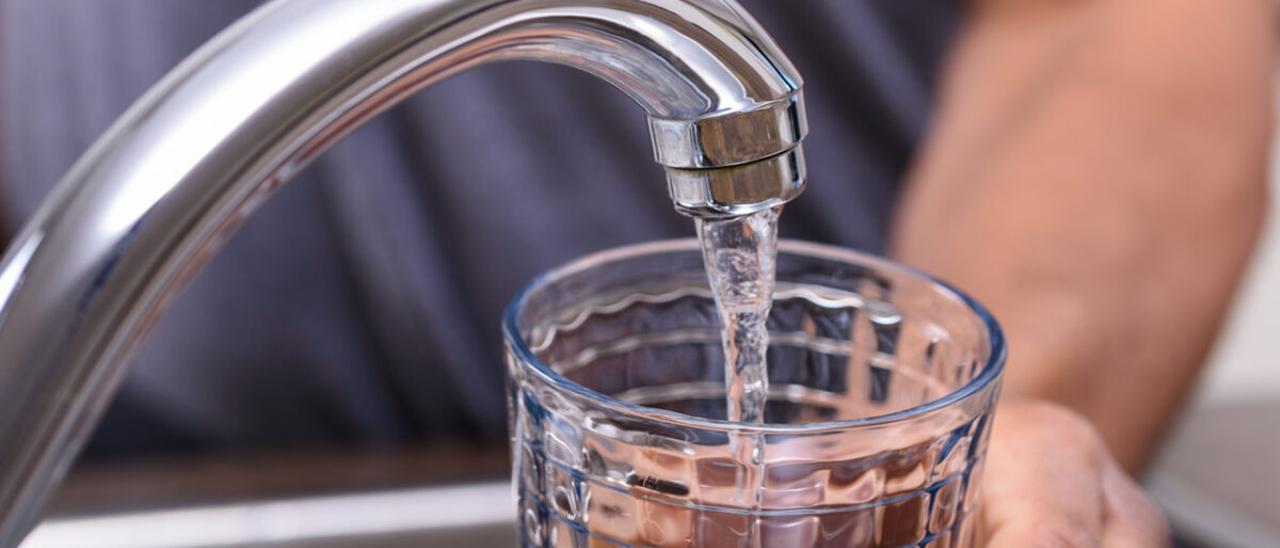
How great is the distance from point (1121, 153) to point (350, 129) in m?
0.45

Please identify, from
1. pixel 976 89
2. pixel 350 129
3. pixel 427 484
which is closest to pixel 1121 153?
pixel 976 89

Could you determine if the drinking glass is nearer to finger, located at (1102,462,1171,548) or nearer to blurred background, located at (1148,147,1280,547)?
finger, located at (1102,462,1171,548)

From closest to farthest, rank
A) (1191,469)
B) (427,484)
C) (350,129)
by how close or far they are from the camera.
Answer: (350,129) → (427,484) → (1191,469)

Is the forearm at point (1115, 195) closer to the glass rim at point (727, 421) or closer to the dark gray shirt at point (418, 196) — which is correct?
the dark gray shirt at point (418, 196)

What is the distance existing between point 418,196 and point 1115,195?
1.00ft

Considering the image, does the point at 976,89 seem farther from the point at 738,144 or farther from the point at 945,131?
the point at 738,144

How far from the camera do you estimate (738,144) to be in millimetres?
191

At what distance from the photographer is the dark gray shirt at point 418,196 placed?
0.57 metres

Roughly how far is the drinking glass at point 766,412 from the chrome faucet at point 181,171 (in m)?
0.07

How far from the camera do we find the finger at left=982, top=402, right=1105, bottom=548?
273mm

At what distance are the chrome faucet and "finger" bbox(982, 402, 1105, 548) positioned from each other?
0.49ft

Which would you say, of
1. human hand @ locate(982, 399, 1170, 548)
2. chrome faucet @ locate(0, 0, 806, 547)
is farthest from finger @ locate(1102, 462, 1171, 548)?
chrome faucet @ locate(0, 0, 806, 547)

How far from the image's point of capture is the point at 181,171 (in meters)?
0.16

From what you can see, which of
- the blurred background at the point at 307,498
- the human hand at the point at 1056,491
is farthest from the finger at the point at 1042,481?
the blurred background at the point at 307,498
